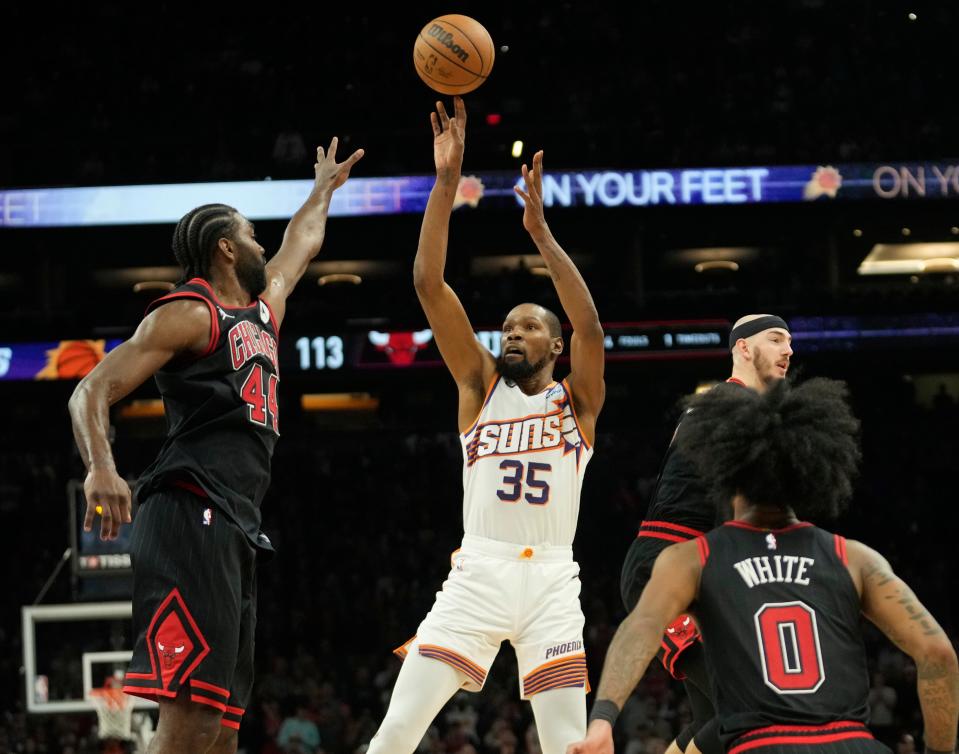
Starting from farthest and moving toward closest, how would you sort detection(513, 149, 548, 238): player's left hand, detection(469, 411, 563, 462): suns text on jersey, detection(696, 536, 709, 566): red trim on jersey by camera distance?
detection(513, 149, 548, 238): player's left hand < detection(469, 411, 563, 462): suns text on jersey < detection(696, 536, 709, 566): red trim on jersey

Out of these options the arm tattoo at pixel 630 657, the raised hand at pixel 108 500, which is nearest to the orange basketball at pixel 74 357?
the raised hand at pixel 108 500

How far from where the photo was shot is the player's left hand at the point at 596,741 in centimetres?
334

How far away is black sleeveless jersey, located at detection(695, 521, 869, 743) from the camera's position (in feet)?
11.6

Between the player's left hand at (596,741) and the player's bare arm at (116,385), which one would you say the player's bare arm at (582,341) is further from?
the player's left hand at (596,741)

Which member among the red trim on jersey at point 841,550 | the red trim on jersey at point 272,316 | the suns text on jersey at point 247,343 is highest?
the red trim on jersey at point 272,316

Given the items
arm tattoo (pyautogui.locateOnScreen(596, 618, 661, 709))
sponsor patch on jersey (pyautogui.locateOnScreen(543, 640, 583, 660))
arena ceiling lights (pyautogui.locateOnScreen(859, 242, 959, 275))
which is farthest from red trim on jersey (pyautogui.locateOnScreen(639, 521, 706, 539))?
arena ceiling lights (pyautogui.locateOnScreen(859, 242, 959, 275))

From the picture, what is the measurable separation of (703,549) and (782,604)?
0.26m

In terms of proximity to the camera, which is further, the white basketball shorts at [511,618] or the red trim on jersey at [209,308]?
the white basketball shorts at [511,618]

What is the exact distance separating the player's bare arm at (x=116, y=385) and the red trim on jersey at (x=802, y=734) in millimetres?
1841

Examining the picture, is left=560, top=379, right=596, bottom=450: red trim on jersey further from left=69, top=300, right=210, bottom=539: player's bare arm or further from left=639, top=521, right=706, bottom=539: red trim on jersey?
left=69, top=300, right=210, bottom=539: player's bare arm

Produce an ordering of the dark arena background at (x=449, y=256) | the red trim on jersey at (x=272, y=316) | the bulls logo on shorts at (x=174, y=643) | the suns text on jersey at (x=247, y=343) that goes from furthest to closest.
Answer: the dark arena background at (x=449, y=256), the red trim on jersey at (x=272, y=316), the suns text on jersey at (x=247, y=343), the bulls logo on shorts at (x=174, y=643)

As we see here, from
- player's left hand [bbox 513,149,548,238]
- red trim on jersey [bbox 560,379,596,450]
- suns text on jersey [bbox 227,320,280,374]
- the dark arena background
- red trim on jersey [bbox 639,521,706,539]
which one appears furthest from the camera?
the dark arena background

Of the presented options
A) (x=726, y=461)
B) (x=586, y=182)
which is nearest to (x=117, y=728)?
(x=726, y=461)

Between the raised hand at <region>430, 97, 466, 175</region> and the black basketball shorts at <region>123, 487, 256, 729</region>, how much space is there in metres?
2.20
